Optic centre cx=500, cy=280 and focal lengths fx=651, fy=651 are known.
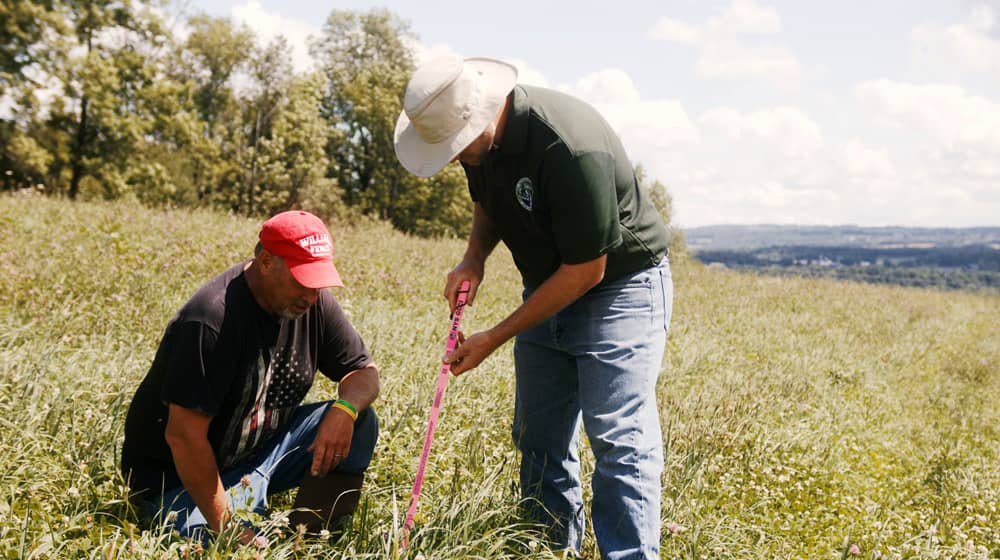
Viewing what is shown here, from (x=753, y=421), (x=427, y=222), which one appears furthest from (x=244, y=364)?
(x=427, y=222)

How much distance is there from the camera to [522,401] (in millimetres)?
3037

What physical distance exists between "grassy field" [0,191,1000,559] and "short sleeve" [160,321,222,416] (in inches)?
17.8

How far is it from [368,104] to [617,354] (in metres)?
34.4

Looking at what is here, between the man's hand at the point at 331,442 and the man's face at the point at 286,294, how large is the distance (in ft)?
1.54

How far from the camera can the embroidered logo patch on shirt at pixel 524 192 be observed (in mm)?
2389

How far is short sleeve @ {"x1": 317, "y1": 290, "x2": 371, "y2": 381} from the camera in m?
2.79

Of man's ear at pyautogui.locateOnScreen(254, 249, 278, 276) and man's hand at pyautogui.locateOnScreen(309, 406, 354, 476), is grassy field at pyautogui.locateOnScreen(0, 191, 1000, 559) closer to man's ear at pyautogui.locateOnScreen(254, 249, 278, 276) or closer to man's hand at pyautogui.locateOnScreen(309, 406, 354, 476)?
man's hand at pyautogui.locateOnScreen(309, 406, 354, 476)

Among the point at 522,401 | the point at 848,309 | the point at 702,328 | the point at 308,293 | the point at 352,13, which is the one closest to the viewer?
the point at 308,293

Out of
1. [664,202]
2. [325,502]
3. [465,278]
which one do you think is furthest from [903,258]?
[325,502]

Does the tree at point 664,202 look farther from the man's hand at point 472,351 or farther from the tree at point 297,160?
the man's hand at point 472,351

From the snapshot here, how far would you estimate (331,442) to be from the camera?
2646 millimetres

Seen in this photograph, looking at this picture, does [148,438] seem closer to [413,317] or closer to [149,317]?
[149,317]

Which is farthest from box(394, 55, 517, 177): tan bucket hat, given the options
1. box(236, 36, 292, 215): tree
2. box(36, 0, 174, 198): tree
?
box(236, 36, 292, 215): tree

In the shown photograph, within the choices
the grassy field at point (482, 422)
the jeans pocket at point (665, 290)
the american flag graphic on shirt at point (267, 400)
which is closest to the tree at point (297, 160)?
the grassy field at point (482, 422)
